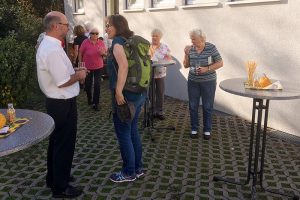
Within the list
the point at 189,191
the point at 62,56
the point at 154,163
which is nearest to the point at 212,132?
the point at 154,163

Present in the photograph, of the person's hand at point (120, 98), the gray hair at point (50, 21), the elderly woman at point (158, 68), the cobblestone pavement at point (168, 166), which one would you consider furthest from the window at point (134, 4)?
the gray hair at point (50, 21)

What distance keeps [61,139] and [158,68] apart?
3052 millimetres

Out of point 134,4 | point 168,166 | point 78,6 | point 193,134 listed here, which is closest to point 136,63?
point 168,166

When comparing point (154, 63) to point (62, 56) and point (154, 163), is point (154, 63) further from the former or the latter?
point (62, 56)

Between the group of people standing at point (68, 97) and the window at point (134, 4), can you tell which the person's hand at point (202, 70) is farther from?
the window at point (134, 4)

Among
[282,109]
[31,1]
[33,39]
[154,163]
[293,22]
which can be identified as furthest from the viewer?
[31,1]

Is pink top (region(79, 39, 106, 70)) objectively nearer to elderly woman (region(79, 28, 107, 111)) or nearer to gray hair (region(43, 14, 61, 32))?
elderly woman (region(79, 28, 107, 111))

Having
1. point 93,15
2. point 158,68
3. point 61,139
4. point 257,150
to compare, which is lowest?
point 257,150

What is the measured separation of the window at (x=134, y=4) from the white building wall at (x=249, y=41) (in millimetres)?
1513

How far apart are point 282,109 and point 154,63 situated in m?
2.22

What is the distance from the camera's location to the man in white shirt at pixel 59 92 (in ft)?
9.70

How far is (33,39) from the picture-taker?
44.7 ft

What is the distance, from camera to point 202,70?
15.5ft

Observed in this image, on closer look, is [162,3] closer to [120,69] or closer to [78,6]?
[120,69]
